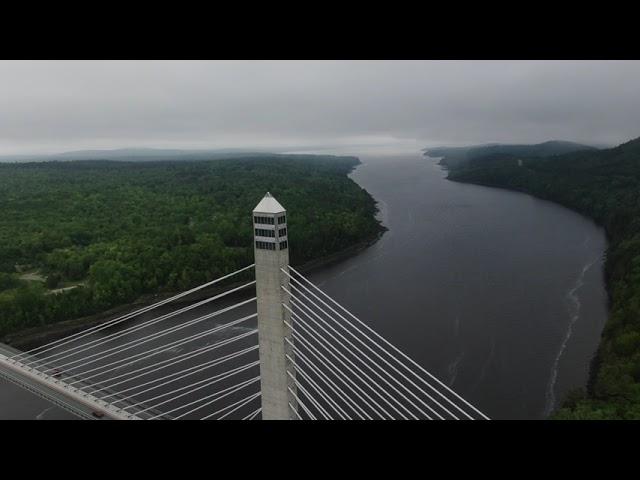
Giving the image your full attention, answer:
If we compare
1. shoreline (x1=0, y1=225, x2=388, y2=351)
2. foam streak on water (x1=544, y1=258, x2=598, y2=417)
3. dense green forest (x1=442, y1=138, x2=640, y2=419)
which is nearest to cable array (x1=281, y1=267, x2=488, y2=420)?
foam streak on water (x1=544, y1=258, x2=598, y2=417)

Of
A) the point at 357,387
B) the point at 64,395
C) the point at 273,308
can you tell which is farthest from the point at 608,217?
the point at 64,395

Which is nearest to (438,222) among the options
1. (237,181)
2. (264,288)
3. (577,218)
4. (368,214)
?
(368,214)

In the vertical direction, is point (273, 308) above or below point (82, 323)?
above

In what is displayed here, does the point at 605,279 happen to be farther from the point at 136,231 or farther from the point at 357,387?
the point at 136,231

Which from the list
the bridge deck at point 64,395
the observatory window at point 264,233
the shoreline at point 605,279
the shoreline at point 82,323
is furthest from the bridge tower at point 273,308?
the shoreline at point 82,323

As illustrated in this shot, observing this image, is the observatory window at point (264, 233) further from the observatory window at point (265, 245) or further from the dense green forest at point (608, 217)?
the dense green forest at point (608, 217)

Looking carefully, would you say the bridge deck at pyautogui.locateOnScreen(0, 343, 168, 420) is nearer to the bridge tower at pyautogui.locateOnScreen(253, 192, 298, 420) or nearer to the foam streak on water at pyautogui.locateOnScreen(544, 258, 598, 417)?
the bridge tower at pyautogui.locateOnScreen(253, 192, 298, 420)

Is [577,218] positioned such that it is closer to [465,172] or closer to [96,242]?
[465,172]
